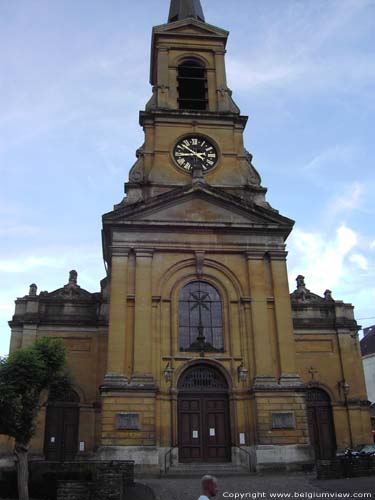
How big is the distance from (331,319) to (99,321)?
45.7 feet

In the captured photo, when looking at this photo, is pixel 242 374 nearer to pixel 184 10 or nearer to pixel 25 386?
pixel 25 386

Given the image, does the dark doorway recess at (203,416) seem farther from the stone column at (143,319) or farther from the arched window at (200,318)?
the stone column at (143,319)

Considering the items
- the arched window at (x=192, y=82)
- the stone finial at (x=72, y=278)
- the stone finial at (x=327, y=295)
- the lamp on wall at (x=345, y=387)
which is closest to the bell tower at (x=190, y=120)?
the arched window at (x=192, y=82)

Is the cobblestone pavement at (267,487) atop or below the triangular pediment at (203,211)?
below

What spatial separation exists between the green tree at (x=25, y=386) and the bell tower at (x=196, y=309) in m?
5.88

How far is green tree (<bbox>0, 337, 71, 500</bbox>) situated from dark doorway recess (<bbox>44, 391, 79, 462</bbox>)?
9081mm

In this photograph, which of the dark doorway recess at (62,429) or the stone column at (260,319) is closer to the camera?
the stone column at (260,319)

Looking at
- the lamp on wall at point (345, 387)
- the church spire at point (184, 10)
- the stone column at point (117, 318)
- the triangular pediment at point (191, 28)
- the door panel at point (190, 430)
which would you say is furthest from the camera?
the church spire at point (184, 10)

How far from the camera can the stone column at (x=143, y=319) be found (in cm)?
2717

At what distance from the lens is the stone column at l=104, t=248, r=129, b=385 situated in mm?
27094

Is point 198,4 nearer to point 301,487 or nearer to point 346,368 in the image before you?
point 346,368

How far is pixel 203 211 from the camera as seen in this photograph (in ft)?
102

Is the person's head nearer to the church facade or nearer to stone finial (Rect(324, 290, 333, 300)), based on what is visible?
the church facade

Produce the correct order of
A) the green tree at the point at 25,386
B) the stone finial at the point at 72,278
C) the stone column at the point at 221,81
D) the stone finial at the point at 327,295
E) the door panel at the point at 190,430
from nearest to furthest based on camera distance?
the green tree at the point at 25,386, the door panel at the point at 190,430, the stone finial at the point at 72,278, the stone finial at the point at 327,295, the stone column at the point at 221,81
